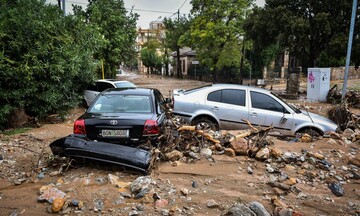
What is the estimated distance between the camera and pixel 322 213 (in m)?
3.46

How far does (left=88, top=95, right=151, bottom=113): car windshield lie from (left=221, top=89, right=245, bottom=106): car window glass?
98.8 inches

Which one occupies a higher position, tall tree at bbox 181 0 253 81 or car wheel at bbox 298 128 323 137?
tall tree at bbox 181 0 253 81

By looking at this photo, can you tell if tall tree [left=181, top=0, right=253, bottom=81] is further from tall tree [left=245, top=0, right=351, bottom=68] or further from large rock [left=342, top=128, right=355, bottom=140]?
large rock [left=342, top=128, right=355, bottom=140]

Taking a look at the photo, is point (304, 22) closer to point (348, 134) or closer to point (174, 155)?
point (348, 134)

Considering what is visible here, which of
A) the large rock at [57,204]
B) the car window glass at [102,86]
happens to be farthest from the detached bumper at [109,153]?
the car window glass at [102,86]

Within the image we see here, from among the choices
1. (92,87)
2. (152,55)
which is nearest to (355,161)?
(92,87)

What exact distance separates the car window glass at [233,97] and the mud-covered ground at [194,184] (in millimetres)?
1758

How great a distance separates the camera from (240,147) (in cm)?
534

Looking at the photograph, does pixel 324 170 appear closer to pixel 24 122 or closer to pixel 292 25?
pixel 24 122

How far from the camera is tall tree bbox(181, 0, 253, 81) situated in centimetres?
2478

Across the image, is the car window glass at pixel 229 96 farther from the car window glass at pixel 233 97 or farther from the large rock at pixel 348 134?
the large rock at pixel 348 134

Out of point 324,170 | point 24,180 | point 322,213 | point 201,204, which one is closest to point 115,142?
point 24,180

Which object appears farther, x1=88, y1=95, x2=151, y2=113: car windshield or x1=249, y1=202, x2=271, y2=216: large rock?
x1=88, y1=95, x2=151, y2=113: car windshield

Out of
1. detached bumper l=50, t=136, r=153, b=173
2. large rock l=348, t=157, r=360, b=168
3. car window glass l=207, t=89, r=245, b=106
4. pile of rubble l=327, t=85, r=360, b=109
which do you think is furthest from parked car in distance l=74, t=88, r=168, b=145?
pile of rubble l=327, t=85, r=360, b=109
